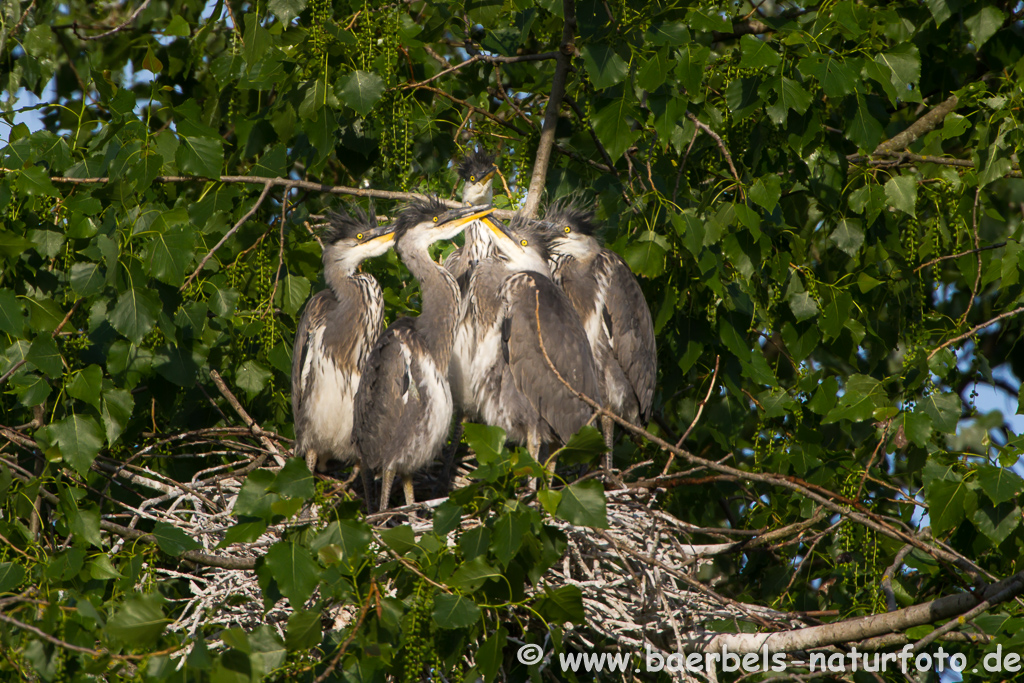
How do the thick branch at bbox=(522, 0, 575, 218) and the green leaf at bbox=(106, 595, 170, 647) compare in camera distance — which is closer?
the green leaf at bbox=(106, 595, 170, 647)

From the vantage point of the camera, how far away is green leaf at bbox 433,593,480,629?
2.54 metres

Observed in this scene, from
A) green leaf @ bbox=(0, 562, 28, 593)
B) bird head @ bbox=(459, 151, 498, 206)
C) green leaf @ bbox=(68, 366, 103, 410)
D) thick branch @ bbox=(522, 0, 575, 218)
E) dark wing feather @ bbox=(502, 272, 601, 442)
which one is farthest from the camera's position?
bird head @ bbox=(459, 151, 498, 206)

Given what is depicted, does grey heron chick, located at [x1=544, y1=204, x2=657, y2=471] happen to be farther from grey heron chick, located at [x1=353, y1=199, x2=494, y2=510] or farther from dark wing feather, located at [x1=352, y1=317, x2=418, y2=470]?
dark wing feather, located at [x1=352, y1=317, x2=418, y2=470]

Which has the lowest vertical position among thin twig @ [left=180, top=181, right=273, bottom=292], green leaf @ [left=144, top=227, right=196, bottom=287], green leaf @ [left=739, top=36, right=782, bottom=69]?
thin twig @ [left=180, top=181, right=273, bottom=292]

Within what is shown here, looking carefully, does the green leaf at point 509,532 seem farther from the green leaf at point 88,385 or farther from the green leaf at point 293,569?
the green leaf at point 88,385

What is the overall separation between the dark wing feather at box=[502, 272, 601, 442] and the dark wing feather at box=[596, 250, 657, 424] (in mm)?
316

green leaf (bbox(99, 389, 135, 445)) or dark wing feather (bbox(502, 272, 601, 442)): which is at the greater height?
green leaf (bbox(99, 389, 135, 445))

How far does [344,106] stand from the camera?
379 centimetres

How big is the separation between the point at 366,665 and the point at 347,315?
2292mm

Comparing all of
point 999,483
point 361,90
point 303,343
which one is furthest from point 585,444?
point 303,343

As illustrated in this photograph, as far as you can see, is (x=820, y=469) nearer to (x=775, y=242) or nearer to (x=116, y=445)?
(x=775, y=242)

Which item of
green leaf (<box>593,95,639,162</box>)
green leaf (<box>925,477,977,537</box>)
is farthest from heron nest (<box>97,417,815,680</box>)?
green leaf (<box>593,95,639,162</box>)

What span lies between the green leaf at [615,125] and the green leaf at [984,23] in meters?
1.57

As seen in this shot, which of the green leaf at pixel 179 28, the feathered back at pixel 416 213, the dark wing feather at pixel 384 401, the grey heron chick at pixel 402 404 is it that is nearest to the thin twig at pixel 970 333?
the grey heron chick at pixel 402 404
